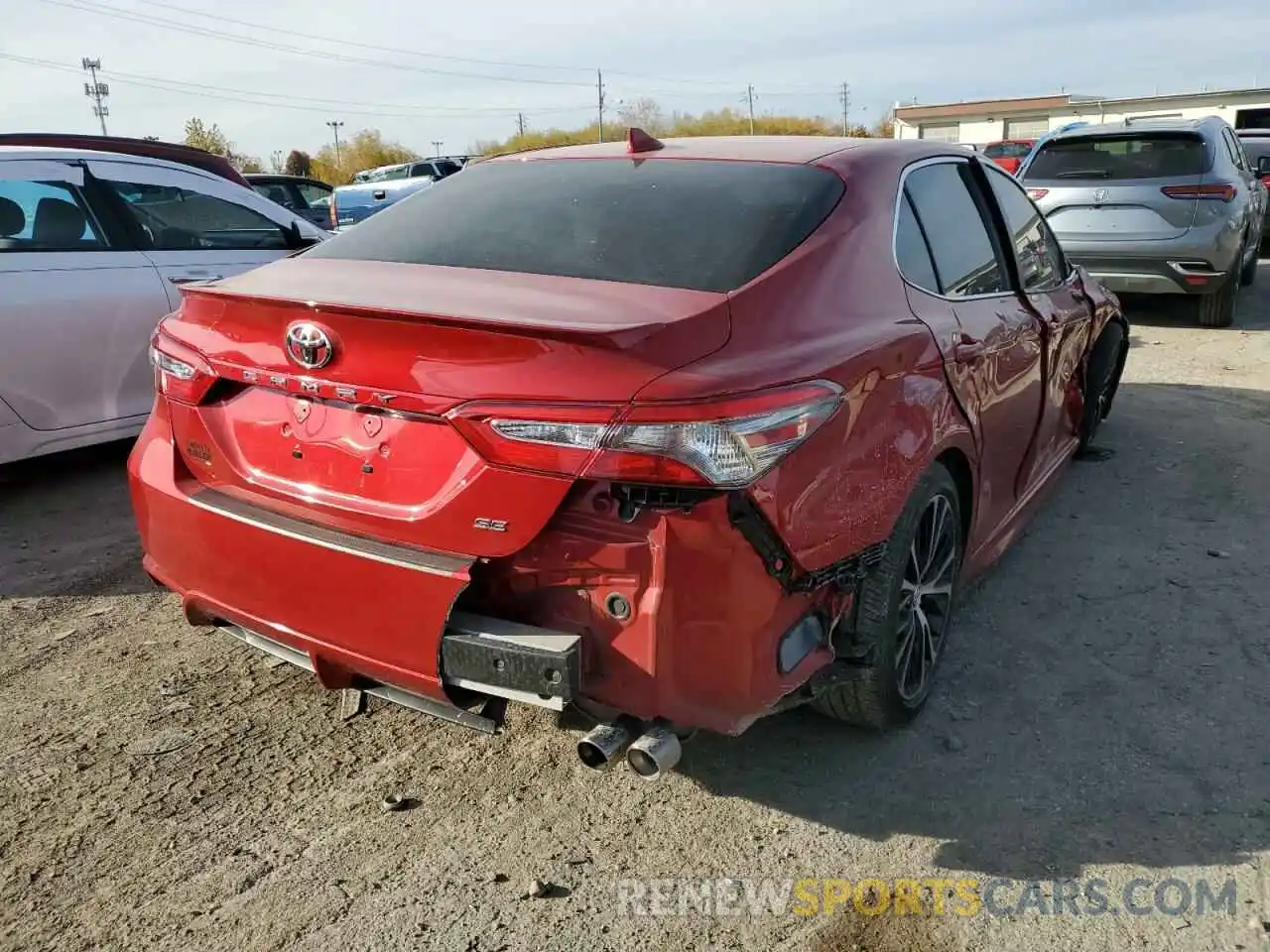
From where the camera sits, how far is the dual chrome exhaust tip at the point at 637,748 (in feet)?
7.34

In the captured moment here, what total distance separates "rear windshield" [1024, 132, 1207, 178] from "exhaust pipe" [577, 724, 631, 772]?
8.24 m

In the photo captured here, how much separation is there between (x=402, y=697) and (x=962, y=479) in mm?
1777

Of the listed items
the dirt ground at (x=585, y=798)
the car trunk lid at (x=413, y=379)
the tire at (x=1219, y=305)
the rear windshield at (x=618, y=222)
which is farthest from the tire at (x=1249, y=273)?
the car trunk lid at (x=413, y=379)

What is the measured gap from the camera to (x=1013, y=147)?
28.5 metres

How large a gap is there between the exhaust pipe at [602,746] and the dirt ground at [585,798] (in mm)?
351

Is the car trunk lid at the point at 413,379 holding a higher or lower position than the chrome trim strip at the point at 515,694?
higher

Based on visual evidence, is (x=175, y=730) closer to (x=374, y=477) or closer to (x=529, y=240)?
(x=374, y=477)

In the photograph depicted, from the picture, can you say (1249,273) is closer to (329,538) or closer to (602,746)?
(602,746)

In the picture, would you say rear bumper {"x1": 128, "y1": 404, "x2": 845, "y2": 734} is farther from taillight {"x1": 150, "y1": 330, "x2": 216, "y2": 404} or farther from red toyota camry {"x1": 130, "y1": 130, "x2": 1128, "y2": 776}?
taillight {"x1": 150, "y1": 330, "x2": 216, "y2": 404}

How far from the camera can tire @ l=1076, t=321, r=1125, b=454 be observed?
496cm

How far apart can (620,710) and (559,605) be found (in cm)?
26

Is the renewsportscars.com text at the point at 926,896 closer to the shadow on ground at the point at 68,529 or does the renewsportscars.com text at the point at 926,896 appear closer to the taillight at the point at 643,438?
the taillight at the point at 643,438

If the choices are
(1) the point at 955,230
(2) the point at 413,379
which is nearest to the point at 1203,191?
(1) the point at 955,230

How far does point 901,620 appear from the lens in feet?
9.05
